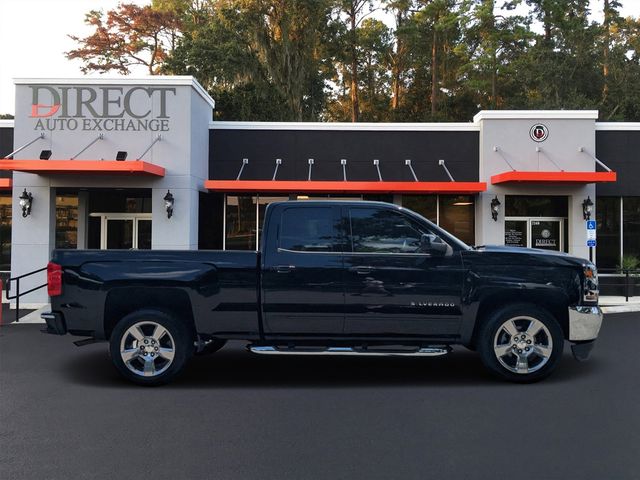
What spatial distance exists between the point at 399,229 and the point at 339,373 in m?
2.00

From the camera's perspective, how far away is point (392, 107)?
134 feet

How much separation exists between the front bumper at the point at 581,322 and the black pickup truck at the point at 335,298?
0.04 ft

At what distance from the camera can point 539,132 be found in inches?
717

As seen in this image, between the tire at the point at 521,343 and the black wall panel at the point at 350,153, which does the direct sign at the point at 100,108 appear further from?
the tire at the point at 521,343

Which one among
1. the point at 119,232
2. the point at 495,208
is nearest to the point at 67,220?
the point at 119,232

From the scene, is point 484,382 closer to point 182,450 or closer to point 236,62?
point 182,450

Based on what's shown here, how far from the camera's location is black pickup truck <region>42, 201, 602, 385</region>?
683cm

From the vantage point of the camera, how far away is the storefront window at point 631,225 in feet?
63.8

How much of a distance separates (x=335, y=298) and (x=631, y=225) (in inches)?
637

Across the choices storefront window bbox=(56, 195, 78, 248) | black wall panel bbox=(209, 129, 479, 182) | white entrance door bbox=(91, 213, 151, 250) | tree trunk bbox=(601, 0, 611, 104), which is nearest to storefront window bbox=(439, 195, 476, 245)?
black wall panel bbox=(209, 129, 479, 182)

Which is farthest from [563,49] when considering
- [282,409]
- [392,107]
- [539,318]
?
[282,409]

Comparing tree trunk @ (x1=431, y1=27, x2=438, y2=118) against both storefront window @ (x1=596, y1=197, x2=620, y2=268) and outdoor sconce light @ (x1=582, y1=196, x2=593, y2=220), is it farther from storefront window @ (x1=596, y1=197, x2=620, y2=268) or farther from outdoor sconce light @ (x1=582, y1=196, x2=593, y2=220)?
outdoor sconce light @ (x1=582, y1=196, x2=593, y2=220)

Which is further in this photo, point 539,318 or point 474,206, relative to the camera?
point 474,206

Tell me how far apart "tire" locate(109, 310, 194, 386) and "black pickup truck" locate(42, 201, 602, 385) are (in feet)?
0.04
